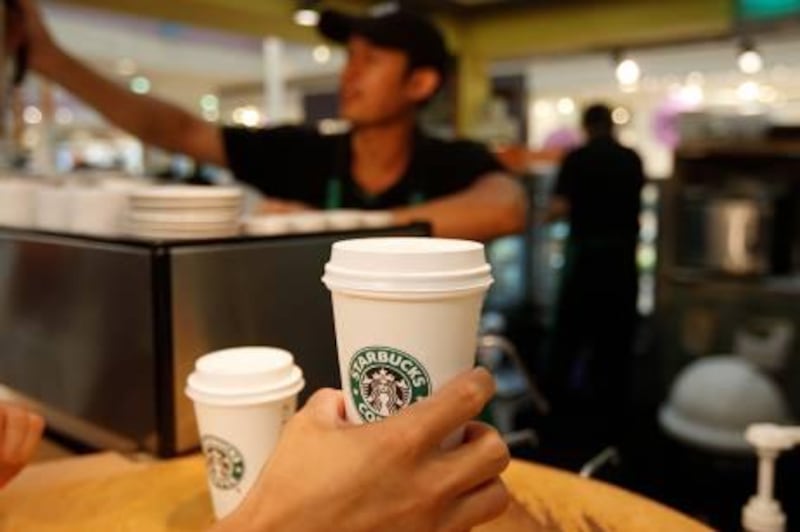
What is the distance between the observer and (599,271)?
497cm

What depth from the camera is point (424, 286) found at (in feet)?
2.25

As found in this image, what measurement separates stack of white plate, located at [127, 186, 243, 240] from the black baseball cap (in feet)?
3.14

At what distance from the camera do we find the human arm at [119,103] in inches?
80.3

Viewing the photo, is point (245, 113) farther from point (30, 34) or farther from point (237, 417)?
point (237, 417)

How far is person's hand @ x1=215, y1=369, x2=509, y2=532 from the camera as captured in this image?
0.64 meters

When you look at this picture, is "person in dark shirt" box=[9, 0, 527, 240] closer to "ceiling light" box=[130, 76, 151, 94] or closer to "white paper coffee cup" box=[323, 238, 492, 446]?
"white paper coffee cup" box=[323, 238, 492, 446]

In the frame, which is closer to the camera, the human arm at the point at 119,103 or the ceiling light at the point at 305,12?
the human arm at the point at 119,103

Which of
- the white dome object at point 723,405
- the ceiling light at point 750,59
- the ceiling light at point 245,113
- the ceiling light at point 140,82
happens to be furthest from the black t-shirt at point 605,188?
the ceiling light at point 245,113

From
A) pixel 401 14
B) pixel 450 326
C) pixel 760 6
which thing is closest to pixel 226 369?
pixel 450 326

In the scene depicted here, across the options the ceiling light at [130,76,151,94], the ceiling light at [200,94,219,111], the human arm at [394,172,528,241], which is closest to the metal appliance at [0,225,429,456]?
the human arm at [394,172,528,241]

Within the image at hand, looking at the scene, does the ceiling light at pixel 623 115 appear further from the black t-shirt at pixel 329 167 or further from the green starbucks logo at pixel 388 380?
the green starbucks logo at pixel 388 380

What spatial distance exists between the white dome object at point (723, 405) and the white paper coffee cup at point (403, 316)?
126 inches

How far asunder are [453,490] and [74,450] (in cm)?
99

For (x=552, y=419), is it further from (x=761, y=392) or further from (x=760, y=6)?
(x=760, y=6)
